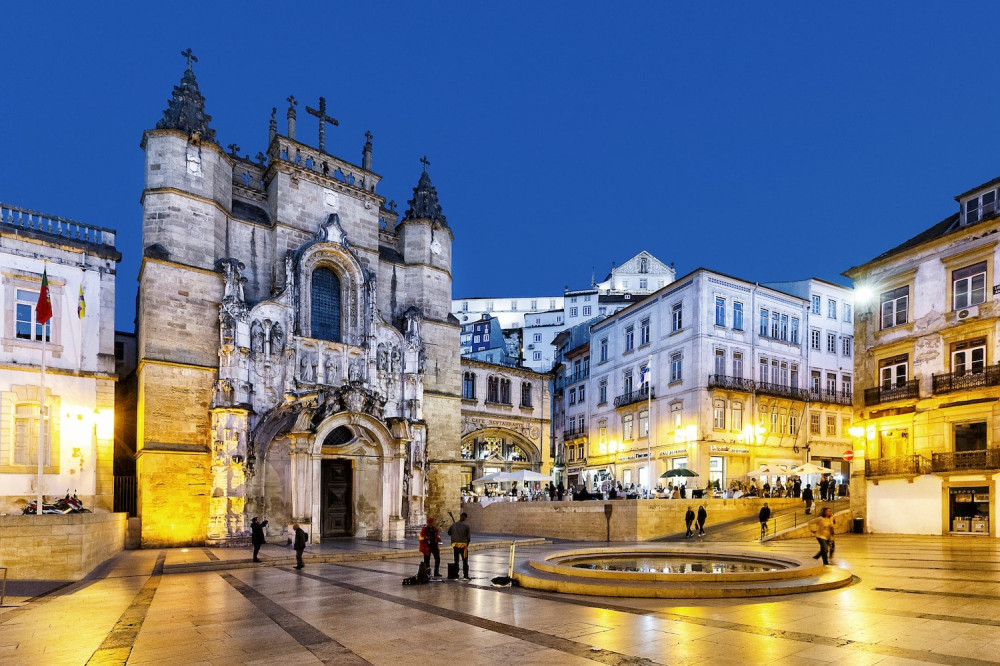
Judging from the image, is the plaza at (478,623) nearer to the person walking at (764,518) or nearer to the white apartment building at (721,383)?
the person walking at (764,518)

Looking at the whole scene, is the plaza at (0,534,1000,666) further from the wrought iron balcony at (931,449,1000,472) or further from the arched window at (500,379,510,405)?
the arched window at (500,379,510,405)

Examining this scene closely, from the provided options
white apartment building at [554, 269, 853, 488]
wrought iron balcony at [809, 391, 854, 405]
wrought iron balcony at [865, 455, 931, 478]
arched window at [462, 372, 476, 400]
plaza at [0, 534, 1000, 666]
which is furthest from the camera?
wrought iron balcony at [809, 391, 854, 405]

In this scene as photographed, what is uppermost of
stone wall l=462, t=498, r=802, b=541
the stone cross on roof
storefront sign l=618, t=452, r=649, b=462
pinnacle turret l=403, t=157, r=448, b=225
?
the stone cross on roof

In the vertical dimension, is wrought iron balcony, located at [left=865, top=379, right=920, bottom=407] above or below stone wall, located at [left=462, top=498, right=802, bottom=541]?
above

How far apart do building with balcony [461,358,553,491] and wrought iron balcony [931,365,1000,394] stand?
2310 cm

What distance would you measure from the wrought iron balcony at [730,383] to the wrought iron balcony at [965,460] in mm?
13910

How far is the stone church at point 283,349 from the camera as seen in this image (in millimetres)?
27328

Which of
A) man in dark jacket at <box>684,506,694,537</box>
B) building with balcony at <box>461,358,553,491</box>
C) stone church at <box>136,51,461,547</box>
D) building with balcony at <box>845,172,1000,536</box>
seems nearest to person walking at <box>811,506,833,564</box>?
man in dark jacket at <box>684,506,694,537</box>

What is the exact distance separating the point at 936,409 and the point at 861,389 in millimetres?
4193

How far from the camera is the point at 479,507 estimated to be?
38844 millimetres

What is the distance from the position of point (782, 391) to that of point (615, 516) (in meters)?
21.2

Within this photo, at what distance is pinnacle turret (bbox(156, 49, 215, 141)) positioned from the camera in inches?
1155

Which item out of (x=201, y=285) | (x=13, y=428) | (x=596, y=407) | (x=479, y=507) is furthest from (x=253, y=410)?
(x=596, y=407)

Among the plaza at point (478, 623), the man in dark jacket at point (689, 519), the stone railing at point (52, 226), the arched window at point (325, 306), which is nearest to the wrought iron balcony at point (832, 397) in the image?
the man in dark jacket at point (689, 519)
